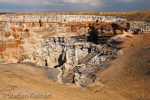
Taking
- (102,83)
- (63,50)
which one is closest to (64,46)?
(63,50)

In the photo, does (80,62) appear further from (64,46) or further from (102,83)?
(102,83)

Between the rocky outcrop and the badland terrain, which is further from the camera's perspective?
the rocky outcrop

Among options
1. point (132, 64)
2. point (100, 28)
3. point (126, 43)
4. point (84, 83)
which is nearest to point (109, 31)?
point (100, 28)

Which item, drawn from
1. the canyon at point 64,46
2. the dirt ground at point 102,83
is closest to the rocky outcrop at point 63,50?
the canyon at point 64,46

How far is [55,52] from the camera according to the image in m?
31.1

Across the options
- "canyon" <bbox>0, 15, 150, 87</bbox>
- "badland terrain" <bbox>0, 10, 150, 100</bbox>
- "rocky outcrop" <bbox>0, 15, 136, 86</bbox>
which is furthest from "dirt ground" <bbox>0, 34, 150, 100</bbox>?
"canyon" <bbox>0, 15, 150, 87</bbox>

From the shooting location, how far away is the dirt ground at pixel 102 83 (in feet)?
34.4

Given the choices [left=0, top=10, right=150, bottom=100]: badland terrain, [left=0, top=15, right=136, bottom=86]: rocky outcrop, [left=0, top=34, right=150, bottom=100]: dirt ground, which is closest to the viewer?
[left=0, top=34, right=150, bottom=100]: dirt ground

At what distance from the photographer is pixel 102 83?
13.8m

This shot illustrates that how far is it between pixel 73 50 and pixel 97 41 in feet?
18.9

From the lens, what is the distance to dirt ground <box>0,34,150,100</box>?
34.4 feet

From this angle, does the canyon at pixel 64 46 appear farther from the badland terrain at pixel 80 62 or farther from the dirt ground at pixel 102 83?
the dirt ground at pixel 102 83

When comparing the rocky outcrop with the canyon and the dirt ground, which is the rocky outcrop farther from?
the dirt ground

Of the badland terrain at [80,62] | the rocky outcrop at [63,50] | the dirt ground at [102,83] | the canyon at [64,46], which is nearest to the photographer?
the dirt ground at [102,83]
